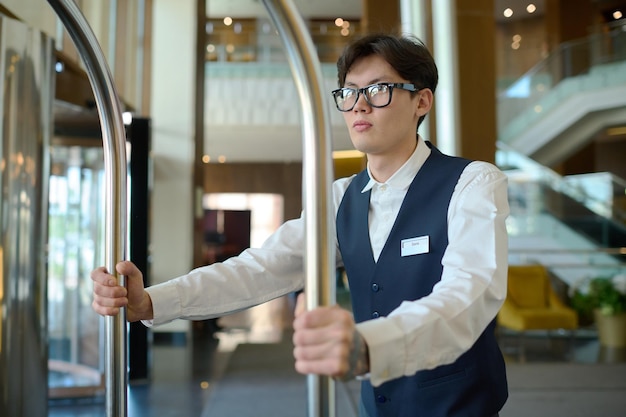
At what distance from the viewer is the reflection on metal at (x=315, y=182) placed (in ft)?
2.85

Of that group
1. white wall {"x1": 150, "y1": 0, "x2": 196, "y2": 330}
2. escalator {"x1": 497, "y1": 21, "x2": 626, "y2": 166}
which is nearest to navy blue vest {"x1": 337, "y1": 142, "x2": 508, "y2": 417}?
white wall {"x1": 150, "y1": 0, "x2": 196, "y2": 330}

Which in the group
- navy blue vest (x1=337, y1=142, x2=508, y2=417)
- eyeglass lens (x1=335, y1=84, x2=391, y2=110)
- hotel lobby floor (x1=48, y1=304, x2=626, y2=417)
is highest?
eyeglass lens (x1=335, y1=84, x2=391, y2=110)

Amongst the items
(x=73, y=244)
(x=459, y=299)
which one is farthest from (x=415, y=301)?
(x=73, y=244)

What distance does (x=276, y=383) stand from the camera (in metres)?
5.68

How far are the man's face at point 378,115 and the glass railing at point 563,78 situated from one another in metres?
11.4

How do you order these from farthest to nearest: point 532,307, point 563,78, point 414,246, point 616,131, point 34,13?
point 616,131
point 563,78
point 532,307
point 34,13
point 414,246

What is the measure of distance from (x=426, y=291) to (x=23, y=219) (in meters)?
2.82

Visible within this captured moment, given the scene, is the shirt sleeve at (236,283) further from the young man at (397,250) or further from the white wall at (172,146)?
the white wall at (172,146)

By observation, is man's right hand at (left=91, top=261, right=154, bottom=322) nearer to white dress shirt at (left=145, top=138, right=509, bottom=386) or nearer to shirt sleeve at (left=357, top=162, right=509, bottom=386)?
white dress shirt at (left=145, top=138, right=509, bottom=386)

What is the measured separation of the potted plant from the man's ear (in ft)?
22.0

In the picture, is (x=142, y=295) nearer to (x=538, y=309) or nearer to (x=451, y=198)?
(x=451, y=198)

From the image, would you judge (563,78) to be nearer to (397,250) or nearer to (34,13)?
(34,13)

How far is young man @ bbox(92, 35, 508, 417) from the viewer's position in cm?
123

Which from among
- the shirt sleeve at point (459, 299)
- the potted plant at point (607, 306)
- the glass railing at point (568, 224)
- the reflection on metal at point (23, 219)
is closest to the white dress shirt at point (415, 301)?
the shirt sleeve at point (459, 299)
